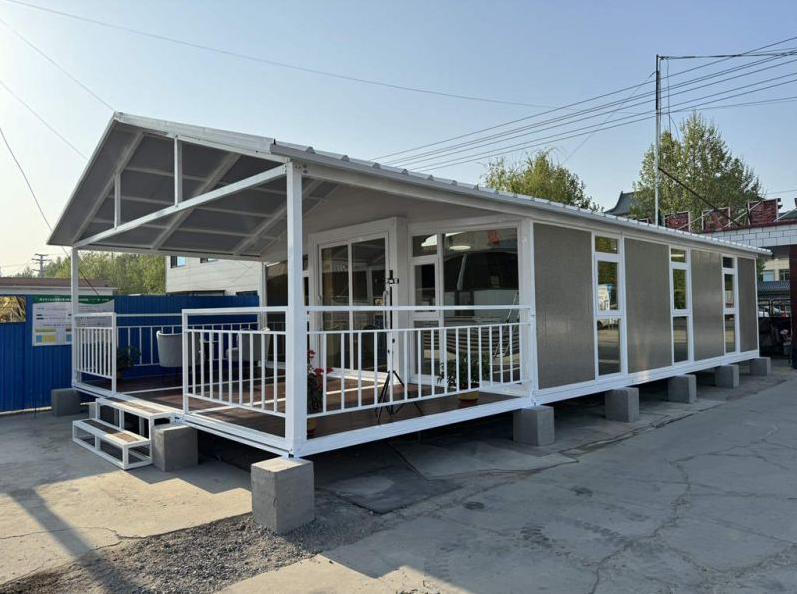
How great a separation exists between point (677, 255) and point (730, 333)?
293cm

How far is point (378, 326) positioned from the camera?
22.8ft

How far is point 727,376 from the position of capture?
9.80 m

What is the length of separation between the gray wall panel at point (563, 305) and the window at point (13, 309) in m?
7.46

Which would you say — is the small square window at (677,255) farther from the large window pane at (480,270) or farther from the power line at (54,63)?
the power line at (54,63)

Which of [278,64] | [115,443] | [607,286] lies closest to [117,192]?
[115,443]

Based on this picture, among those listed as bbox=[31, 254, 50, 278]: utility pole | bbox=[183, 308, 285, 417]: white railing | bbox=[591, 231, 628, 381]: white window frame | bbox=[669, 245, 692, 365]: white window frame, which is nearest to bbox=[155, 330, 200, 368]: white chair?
bbox=[183, 308, 285, 417]: white railing

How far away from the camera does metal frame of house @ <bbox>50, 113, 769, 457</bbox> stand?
4383mm

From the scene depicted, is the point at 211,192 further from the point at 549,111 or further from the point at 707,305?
the point at 549,111

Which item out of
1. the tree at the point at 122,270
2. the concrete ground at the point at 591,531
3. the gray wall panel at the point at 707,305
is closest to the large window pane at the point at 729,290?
the gray wall panel at the point at 707,305

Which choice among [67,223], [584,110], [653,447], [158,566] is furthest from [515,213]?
[584,110]

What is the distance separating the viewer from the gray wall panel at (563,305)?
605 cm

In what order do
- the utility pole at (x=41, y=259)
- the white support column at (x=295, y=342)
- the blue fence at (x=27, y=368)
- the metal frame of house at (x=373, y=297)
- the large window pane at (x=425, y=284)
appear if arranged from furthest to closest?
the utility pole at (x=41, y=259) < the blue fence at (x=27, y=368) < the large window pane at (x=425, y=284) < the metal frame of house at (x=373, y=297) < the white support column at (x=295, y=342)

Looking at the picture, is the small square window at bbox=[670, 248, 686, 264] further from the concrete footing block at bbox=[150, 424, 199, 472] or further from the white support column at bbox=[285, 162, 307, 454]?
the concrete footing block at bbox=[150, 424, 199, 472]

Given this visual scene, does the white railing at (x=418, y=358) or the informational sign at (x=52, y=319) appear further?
the informational sign at (x=52, y=319)
